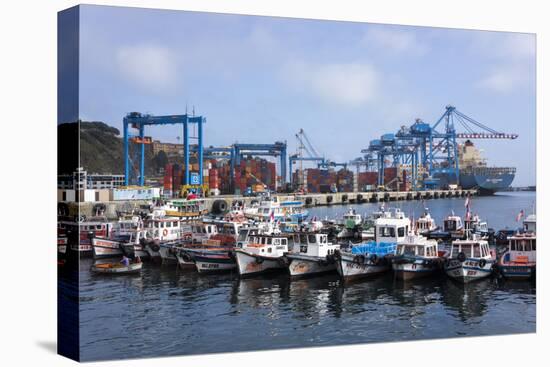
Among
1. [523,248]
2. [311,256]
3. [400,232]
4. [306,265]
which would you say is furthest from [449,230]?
[306,265]

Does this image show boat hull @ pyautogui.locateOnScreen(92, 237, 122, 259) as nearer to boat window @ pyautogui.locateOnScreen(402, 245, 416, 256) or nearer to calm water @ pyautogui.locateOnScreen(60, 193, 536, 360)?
calm water @ pyautogui.locateOnScreen(60, 193, 536, 360)

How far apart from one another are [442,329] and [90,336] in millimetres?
6485

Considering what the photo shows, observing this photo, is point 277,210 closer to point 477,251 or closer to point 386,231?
point 386,231

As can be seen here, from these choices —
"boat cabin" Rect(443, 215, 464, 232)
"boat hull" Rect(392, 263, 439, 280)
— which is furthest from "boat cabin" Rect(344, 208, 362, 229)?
"boat hull" Rect(392, 263, 439, 280)

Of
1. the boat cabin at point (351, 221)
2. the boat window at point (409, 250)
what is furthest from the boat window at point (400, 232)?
the boat cabin at point (351, 221)

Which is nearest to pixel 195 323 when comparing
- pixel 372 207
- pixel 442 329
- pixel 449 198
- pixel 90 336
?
pixel 90 336

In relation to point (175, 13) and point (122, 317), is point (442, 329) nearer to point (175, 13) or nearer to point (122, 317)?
point (122, 317)

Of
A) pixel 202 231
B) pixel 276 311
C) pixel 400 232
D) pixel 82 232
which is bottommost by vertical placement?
pixel 276 311

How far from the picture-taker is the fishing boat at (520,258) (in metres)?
17.1

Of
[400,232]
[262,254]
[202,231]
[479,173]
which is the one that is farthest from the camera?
[479,173]

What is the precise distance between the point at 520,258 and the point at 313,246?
5.01 metres

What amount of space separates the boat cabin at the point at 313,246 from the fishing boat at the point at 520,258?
411 centimetres

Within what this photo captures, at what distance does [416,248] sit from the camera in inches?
712

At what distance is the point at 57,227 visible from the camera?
40.5 feet
